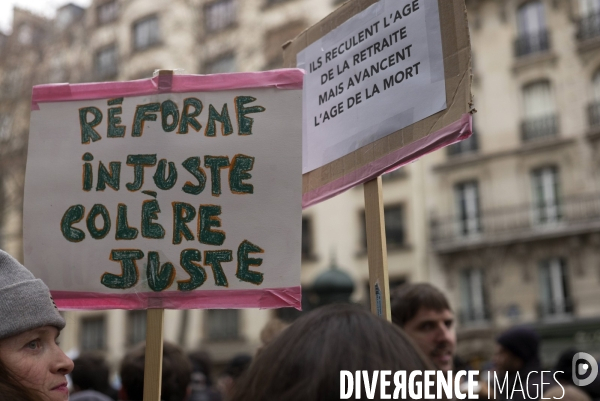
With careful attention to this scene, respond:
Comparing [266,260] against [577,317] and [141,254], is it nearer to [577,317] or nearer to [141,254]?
[141,254]

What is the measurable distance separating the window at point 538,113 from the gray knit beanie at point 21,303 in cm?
2224

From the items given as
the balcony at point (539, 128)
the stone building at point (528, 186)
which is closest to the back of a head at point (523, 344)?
the stone building at point (528, 186)

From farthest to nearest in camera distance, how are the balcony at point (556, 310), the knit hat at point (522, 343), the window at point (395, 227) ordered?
the window at point (395, 227) < the balcony at point (556, 310) < the knit hat at point (522, 343)

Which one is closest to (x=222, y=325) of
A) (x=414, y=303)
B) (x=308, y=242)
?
(x=308, y=242)

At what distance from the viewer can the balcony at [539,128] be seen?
75.0 ft

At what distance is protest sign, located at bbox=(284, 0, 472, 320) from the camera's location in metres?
2.56

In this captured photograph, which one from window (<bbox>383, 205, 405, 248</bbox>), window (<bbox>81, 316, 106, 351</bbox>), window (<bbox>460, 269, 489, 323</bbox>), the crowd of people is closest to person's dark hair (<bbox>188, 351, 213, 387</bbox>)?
the crowd of people

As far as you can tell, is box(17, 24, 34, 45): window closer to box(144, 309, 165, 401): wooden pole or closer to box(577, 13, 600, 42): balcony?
box(144, 309, 165, 401): wooden pole

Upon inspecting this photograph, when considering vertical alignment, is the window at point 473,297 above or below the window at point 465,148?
below

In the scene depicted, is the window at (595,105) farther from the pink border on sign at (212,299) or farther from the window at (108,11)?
the pink border on sign at (212,299)

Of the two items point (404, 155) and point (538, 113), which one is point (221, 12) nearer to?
point (538, 113)

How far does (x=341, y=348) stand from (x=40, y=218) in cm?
193

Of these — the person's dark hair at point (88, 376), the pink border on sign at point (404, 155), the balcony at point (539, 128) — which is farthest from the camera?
the balcony at point (539, 128)

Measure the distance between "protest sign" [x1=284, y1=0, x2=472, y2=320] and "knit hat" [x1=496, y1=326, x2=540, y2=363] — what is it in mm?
2012
